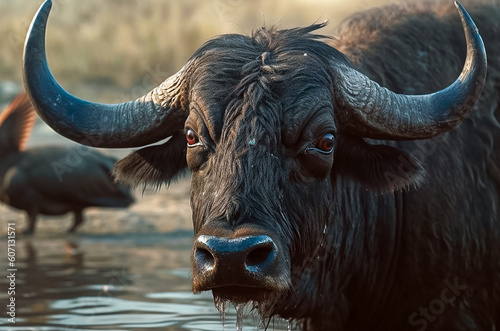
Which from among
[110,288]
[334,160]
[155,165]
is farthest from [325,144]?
[110,288]

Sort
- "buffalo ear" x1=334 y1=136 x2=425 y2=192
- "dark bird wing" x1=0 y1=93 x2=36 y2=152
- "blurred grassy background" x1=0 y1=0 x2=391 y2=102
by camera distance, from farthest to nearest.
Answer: "blurred grassy background" x1=0 y1=0 x2=391 y2=102
"dark bird wing" x1=0 y1=93 x2=36 y2=152
"buffalo ear" x1=334 y1=136 x2=425 y2=192

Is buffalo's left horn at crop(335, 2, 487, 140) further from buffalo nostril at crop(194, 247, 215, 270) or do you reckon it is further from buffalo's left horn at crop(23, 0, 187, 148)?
buffalo nostril at crop(194, 247, 215, 270)

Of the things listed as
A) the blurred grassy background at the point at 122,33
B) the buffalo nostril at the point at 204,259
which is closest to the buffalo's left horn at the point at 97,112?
the buffalo nostril at the point at 204,259

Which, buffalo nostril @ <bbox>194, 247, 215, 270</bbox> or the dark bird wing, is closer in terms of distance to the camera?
buffalo nostril @ <bbox>194, 247, 215, 270</bbox>

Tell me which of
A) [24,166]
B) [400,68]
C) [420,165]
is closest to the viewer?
[420,165]

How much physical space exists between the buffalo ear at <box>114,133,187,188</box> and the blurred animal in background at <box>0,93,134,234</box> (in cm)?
836

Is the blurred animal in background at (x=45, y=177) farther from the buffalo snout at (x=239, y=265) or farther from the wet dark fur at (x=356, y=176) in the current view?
the buffalo snout at (x=239, y=265)

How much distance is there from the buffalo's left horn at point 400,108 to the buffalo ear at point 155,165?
0.98 meters

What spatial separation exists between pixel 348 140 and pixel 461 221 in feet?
3.37

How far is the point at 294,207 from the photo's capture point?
5.20 metres

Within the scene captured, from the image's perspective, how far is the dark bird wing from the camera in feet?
46.3

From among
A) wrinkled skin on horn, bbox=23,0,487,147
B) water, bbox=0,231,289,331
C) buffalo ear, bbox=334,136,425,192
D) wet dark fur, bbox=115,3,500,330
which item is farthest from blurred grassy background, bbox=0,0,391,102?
buffalo ear, bbox=334,136,425,192

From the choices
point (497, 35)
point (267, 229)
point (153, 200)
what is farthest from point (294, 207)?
point (153, 200)

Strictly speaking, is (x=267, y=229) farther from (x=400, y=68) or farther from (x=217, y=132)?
(x=400, y=68)
